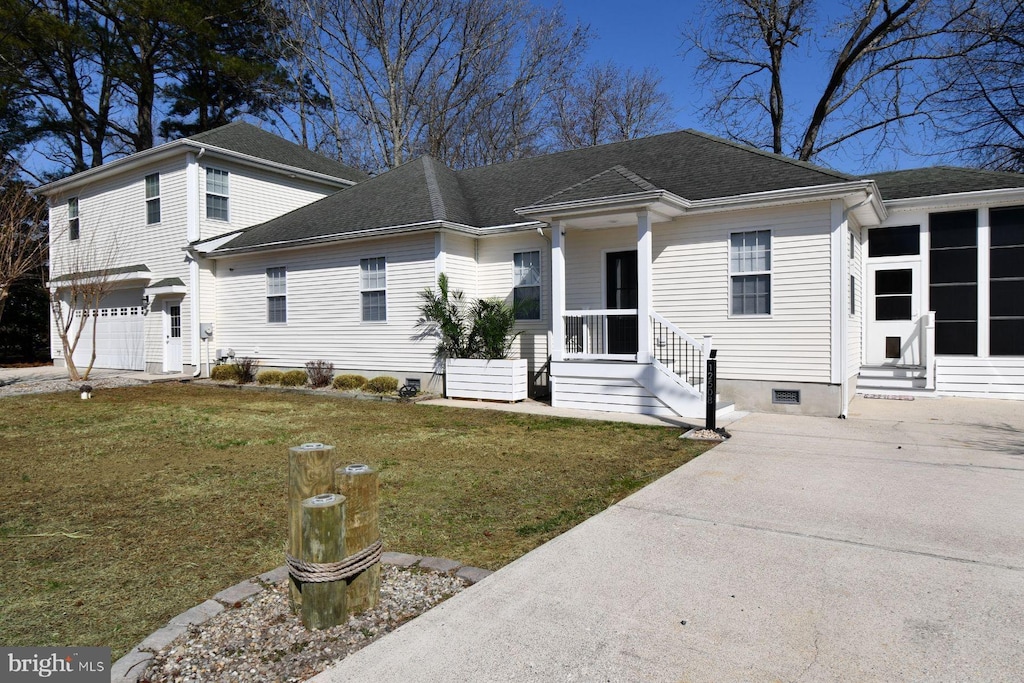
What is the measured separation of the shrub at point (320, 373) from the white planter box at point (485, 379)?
3.46m

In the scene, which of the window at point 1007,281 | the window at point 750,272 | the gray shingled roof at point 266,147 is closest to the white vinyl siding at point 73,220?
the gray shingled roof at point 266,147

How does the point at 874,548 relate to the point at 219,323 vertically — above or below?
below

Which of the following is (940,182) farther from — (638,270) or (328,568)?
(328,568)

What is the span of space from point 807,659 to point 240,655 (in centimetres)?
264

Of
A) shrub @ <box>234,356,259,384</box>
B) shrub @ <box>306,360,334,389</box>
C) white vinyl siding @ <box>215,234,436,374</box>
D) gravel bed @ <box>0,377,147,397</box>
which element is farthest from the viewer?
shrub @ <box>234,356,259,384</box>

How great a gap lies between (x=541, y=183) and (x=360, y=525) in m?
12.0

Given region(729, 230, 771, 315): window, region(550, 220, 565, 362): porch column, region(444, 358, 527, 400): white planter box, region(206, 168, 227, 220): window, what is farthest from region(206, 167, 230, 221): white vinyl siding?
region(729, 230, 771, 315): window

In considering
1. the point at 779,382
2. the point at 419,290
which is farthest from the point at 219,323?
the point at 779,382

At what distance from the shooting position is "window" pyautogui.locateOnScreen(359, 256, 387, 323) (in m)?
13.9

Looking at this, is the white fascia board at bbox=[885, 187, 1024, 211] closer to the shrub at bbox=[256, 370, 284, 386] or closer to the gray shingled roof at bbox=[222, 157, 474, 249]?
the gray shingled roof at bbox=[222, 157, 474, 249]

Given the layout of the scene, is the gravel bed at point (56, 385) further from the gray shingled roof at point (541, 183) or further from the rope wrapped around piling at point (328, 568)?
the rope wrapped around piling at point (328, 568)

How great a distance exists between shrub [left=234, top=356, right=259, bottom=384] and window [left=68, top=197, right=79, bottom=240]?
28.3ft

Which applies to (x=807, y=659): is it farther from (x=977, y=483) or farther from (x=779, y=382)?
(x=779, y=382)

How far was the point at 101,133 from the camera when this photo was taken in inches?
1089
